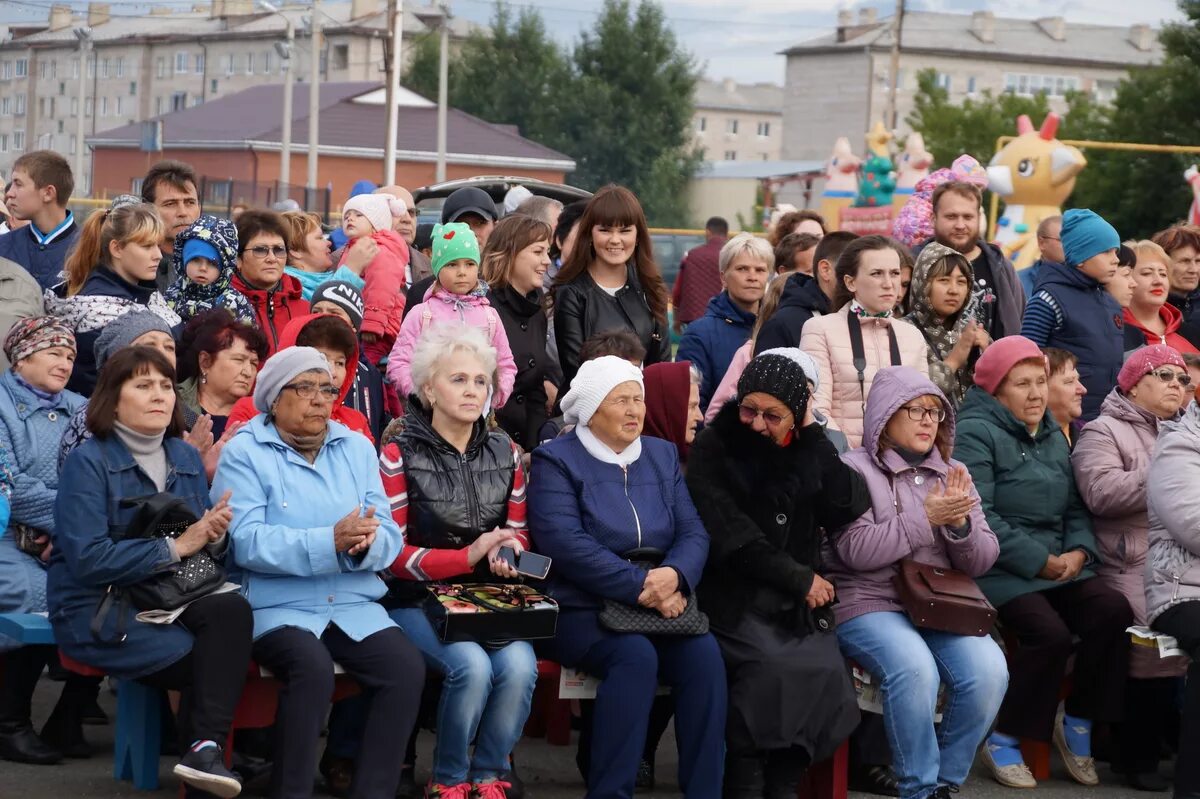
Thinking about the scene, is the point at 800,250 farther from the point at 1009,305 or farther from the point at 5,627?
the point at 5,627

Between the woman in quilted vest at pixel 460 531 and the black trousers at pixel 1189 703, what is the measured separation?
2.54 metres

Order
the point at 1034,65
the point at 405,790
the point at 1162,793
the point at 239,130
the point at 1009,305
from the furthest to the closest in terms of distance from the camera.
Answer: the point at 1034,65, the point at 239,130, the point at 1009,305, the point at 1162,793, the point at 405,790

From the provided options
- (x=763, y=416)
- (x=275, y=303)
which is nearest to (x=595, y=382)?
(x=763, y=416)

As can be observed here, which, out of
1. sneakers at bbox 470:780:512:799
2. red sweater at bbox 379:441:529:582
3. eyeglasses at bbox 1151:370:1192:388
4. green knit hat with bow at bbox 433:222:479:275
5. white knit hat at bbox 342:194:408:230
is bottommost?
sneakers at bbox 470:780:512:799

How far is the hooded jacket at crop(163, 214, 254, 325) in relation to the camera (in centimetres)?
728

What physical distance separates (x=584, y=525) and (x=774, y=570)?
719 mm

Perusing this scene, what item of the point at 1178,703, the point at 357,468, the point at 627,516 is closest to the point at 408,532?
the point at 357,468

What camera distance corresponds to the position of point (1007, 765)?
6.57 metres

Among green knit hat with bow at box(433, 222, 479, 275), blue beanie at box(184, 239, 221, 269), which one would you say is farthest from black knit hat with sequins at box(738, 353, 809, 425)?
blue beanie at box(184, 239, 221, 269)

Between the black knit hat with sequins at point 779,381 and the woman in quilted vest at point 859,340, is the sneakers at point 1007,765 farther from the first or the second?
the black knit hat with sequins at point 779,381

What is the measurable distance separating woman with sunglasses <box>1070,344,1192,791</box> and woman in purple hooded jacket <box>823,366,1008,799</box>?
0.79 m

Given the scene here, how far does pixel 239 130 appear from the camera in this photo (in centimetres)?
6044

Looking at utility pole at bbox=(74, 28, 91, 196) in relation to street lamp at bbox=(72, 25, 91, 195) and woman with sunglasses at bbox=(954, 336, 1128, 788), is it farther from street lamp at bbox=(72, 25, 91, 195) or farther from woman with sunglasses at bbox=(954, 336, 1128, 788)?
woman with sunglasses at bbox=(954, 336, 1128, 788)

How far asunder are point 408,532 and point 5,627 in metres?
1.50
